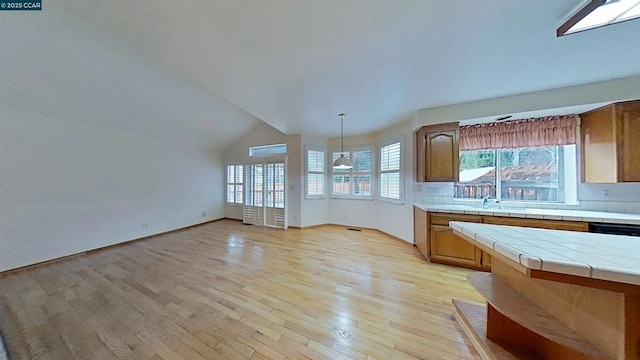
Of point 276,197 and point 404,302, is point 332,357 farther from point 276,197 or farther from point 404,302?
point 276,197

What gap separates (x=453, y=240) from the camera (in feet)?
10.4

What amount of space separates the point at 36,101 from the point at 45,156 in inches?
36.2

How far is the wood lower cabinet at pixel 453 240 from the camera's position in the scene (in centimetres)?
284

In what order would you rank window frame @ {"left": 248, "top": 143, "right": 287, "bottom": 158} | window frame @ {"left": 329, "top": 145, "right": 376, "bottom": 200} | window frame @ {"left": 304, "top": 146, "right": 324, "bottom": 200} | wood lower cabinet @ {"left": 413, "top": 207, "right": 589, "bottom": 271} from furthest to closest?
window frame @ {"left": 248, "top": 143, "right": 287, "bottom": 158}
window frame @ {"left": 304, "top": 146, "right": 324, "bottom": 200}
window frame @ {"left": 329, "top": 145, "right": 376, "bottom": 200}
wood lower cabinet @ {"left": 413, "top": 207, "right": 589, "bottom": 271}

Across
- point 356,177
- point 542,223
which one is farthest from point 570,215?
point 356,177

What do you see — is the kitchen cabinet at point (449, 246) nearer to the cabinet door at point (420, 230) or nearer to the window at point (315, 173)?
the cabinet door at point (420, 230)

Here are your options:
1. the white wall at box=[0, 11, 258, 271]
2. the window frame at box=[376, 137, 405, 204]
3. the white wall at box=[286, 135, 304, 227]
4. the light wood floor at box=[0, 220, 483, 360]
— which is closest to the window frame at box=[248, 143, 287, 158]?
the white wall at box=[286, 135, 304, 227]

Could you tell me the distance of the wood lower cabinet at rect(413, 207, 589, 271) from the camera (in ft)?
9.32

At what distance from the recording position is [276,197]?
613 cm

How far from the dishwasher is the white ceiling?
1759 millimetres

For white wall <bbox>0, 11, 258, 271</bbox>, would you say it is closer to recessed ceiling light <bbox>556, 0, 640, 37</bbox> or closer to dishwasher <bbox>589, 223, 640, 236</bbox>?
recessed ceiling light <bbox>556, 0, 640, 37</bbox>

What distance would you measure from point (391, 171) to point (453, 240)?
2.14 m

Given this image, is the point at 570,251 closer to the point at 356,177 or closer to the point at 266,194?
the point at 356,177

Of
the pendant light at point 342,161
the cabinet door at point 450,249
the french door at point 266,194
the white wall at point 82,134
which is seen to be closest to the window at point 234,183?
the french door at point 266,194
